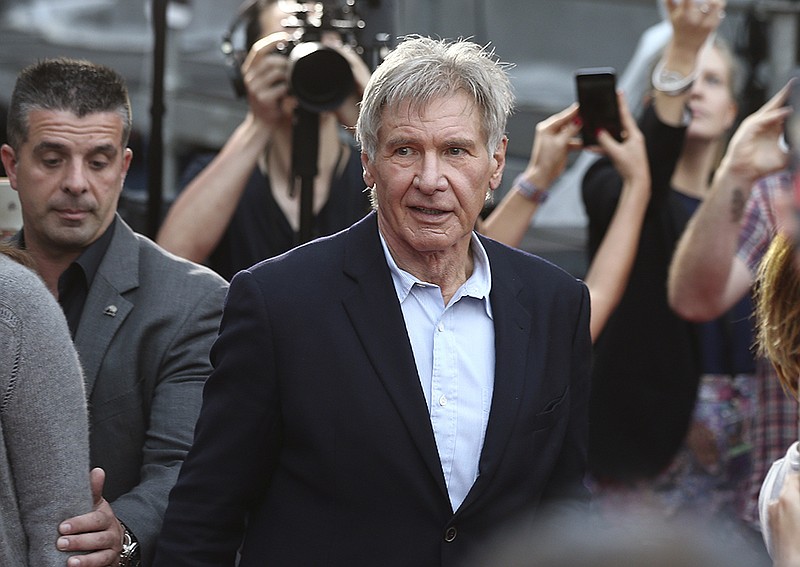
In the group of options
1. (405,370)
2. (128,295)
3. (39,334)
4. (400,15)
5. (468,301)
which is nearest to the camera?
(39,334)

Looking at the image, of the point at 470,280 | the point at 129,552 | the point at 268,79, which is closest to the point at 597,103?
the point at 268,79

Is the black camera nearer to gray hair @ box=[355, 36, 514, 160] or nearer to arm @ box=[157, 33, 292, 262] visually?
arm @ box=[157, 33, 292, 262]

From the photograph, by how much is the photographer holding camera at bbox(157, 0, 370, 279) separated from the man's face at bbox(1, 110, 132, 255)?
23.3 inches

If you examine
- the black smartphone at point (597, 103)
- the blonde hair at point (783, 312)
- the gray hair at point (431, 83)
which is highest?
the gray hair at point (431, 83)

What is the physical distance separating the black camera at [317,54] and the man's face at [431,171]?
873mm

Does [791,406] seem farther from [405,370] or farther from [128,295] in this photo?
[128,295]

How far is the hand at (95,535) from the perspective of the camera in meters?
2.01

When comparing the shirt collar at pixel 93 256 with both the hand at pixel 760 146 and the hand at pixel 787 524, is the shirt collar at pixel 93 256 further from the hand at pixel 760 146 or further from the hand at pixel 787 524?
the hand at pixel 760 146

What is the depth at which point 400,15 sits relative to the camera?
4211 millimetres

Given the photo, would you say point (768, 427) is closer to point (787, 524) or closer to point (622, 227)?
point (622, 227)

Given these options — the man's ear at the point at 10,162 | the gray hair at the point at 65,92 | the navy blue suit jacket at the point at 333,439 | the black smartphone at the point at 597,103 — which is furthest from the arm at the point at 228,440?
the black smartphone at the point at 597,103

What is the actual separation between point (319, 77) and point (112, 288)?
0.83 meters

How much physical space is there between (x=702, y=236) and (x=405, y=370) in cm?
148

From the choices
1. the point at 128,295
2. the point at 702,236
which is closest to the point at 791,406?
the point at 702,236
